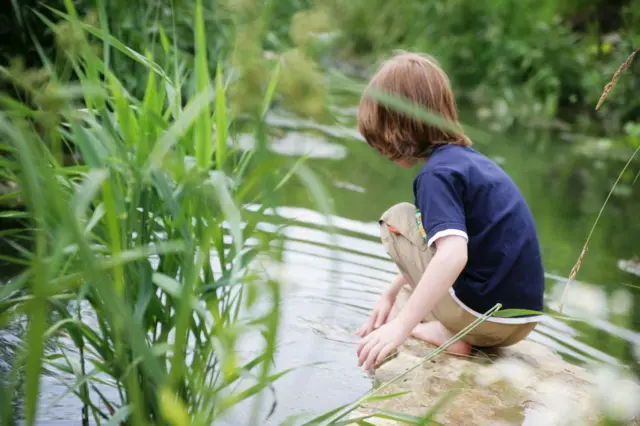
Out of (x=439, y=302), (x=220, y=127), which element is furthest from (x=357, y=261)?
(x=220, y=127)

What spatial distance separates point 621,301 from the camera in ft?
9.72

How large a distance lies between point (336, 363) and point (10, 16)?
1874mm

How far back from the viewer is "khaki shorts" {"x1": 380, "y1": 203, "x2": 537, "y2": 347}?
2088 millimetres

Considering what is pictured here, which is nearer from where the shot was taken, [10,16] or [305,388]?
[305,388]

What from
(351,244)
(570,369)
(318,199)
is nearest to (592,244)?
(351,244)

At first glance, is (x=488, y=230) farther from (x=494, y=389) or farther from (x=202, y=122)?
(x=202, y=122)

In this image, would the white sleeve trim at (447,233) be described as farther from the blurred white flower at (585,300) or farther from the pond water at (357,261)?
the blurred white flower at (585,300)

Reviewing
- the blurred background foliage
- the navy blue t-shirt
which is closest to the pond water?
the navy blue t-shirt

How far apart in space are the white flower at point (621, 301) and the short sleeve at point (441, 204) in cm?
106

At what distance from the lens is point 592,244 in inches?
145

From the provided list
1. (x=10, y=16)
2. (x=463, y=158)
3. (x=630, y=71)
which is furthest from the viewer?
(x=630, y=71)

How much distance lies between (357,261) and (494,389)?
3.57 feet

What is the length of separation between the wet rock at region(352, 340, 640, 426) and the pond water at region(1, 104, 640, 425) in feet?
0.42

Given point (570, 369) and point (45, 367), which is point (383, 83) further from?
Answer: point (45, 367)
